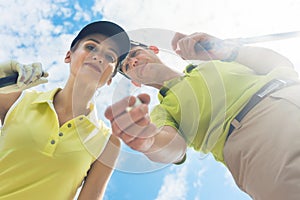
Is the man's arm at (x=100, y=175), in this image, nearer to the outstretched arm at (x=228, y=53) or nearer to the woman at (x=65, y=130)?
the woman at (x=65, y=130)

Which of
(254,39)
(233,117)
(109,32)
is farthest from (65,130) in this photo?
(254,39)

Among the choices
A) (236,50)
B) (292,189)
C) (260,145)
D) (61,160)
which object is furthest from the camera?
(236,50)

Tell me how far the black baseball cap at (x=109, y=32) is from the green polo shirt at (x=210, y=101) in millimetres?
374

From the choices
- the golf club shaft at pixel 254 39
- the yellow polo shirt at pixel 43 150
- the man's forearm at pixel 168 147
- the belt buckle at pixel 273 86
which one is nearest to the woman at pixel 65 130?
the yellow polo shirt at pixel 43 150

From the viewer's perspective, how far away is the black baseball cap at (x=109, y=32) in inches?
68.8

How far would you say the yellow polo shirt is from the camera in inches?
54.2

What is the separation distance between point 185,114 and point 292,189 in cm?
58

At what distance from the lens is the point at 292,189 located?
1.02 meters

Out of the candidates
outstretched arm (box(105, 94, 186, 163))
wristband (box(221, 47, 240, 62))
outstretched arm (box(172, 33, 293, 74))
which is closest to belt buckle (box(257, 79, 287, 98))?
outstretched arm (box(172, 33, 293, 74))

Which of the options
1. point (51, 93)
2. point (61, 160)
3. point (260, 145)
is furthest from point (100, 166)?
point (260, 145)

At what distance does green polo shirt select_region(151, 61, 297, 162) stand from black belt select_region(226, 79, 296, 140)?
2cm

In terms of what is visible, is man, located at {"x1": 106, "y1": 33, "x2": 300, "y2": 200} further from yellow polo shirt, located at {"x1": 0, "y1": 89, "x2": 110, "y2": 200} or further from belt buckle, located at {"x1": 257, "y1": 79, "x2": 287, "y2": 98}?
yellow polo shirt, located at {"x1": 0, "y1": 89, "x2": 110, "y2": 200}

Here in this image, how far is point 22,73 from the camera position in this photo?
1.70m

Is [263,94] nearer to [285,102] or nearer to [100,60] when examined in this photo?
[285,102]
